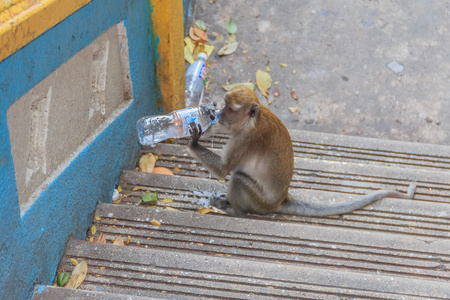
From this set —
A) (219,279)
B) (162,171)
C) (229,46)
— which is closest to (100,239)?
(219,279)

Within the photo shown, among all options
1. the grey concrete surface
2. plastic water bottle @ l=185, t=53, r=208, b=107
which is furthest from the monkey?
the grey concrete surface

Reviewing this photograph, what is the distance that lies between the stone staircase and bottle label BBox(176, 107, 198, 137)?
0.23m

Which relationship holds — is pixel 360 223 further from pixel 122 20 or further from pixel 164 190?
pixel 122 20

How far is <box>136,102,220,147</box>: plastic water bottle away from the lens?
13.2ft

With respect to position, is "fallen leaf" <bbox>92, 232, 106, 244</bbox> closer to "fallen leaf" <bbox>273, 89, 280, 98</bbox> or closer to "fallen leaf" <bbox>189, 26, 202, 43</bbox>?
"fallen leaf" <bbox>273, 89, 280, 98</bbox>

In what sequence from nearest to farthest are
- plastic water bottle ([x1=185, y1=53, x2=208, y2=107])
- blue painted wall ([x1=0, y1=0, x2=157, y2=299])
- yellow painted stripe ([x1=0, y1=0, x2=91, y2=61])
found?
yellow painted stripe ([x1=0, y1=0, x2=91, y2=61]) → blue painted wall ([x1=0, y1=0, x2=157, y2=299]) → plastic water bottle ([x1=185, y1=53, x2=208, y2=107])

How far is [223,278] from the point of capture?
2773 mm

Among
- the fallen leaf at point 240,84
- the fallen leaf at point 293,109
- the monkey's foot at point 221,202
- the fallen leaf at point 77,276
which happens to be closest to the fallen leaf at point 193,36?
the fallen leaf at point 240,84

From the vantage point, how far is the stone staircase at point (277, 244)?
8.93 feet

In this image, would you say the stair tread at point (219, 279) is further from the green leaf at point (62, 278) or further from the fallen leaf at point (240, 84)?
the fallen leaf at point (240, 84)

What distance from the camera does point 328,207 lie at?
12.4ft

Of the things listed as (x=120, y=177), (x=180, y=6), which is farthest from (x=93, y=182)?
(x=180, y=6)

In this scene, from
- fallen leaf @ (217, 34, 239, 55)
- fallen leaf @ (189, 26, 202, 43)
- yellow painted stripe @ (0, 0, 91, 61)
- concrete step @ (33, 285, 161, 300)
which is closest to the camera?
yellow painted stripe @ (0, 0, 91, 61)

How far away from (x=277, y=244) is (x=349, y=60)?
4129mm
